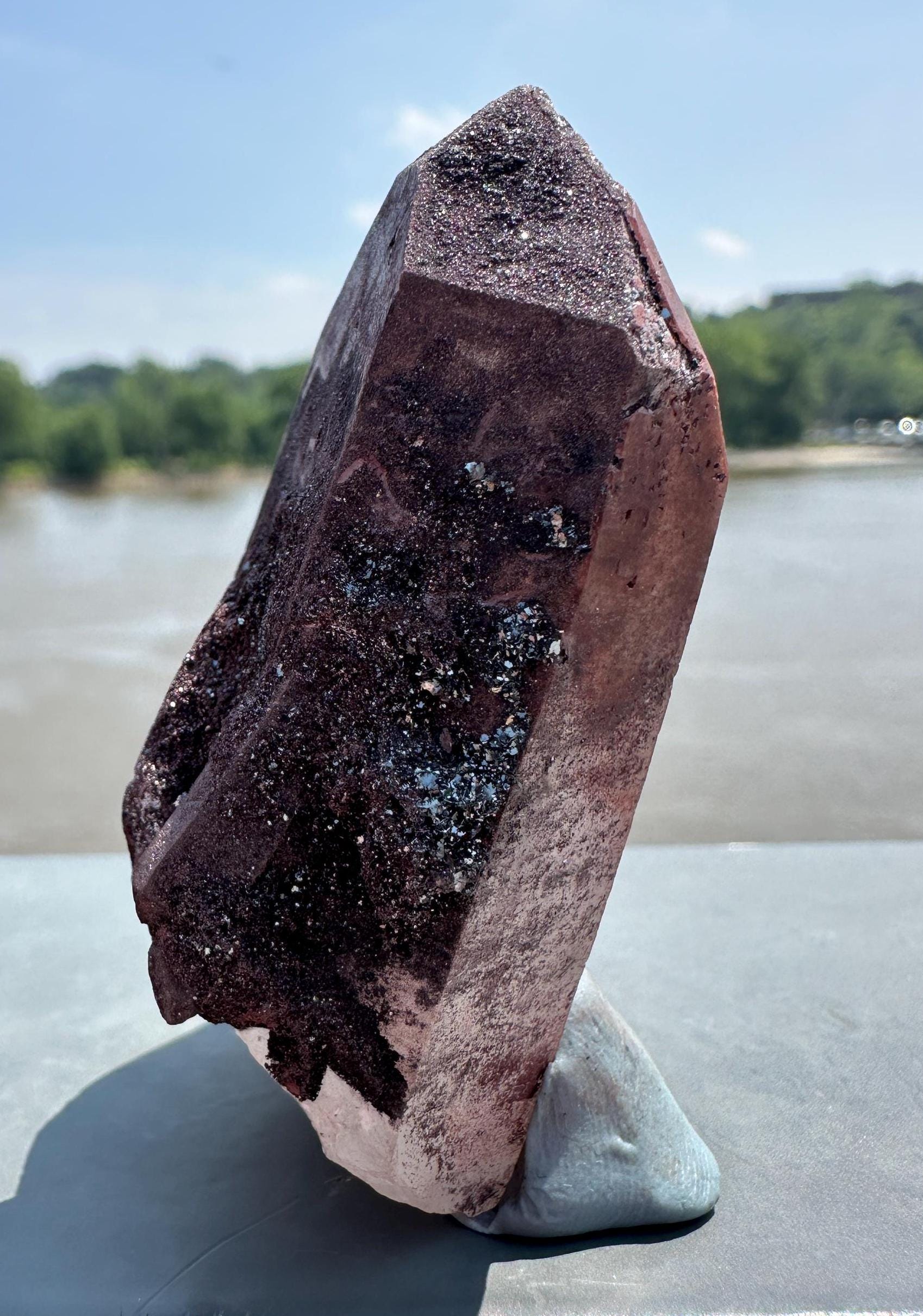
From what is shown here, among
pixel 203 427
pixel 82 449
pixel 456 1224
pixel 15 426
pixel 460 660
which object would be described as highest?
pixel 460 660

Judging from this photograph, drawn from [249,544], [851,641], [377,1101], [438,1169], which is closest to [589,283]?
[249,544]

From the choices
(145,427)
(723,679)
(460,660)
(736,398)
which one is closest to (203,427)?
(145,427)

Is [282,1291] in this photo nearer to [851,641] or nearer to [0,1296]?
[0,1296]

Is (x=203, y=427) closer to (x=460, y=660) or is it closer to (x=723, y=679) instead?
(x=723, y=679)

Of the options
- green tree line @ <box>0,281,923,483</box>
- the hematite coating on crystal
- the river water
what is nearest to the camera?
the hematite coating on crystal

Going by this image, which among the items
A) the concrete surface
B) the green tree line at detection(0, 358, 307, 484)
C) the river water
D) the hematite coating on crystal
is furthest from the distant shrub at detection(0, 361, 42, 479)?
the hematite coating on crystal

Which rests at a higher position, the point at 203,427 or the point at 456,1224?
the point at 456,1224

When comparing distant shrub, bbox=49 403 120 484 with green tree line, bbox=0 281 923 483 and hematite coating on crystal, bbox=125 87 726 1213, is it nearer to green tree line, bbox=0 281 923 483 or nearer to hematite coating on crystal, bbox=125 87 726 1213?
green tree line, bbox=0 281 923 483

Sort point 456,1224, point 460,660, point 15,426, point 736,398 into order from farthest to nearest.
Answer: point 15,426
point 736,398
point 456,1224
point 460,660
